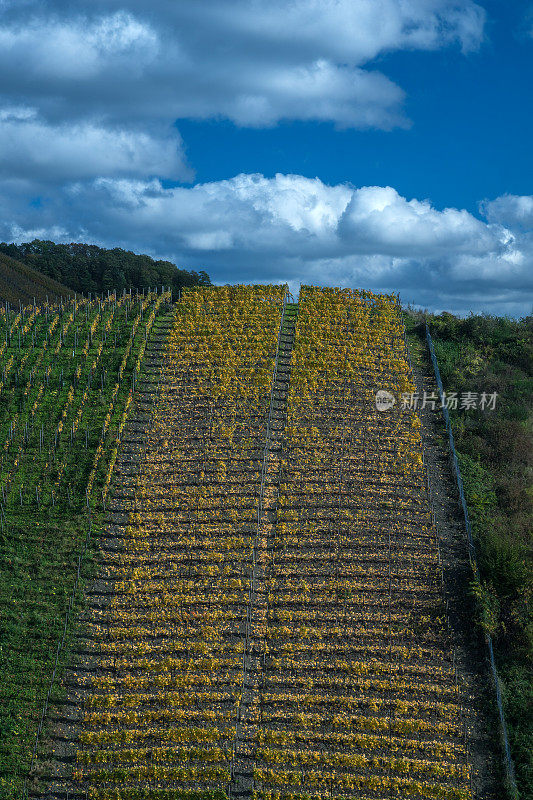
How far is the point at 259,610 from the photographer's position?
18.1 meters

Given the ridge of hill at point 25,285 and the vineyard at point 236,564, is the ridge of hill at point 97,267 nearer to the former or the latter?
the ridge of hill at point 25,285

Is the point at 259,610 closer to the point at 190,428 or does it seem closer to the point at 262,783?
the point at 262,783

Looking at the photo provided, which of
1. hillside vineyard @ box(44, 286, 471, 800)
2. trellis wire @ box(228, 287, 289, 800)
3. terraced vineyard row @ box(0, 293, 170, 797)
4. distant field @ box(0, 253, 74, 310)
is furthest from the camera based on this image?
distant field @ box(0, 253, 74, 310)

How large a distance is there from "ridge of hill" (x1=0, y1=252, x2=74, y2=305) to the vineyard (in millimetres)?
34391

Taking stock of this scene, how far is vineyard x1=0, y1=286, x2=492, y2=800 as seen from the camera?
602 inches

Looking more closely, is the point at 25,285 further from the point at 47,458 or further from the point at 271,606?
the point at 271,606

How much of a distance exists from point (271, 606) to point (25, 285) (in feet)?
183

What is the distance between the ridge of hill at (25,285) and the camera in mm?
62409

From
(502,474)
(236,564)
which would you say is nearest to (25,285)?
(236,564)

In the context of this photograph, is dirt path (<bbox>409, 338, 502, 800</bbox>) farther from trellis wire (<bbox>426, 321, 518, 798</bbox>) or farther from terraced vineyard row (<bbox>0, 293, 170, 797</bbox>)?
terraced vineyard row (<bbox>0, 293, 170, 797</bbox>)

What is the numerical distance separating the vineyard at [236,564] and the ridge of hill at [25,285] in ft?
113

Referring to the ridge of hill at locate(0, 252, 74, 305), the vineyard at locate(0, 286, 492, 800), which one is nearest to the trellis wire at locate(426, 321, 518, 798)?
the vineyard at locate(0, 286, 492, 800)

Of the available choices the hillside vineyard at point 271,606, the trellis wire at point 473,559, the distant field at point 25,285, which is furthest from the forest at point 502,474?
the distant field at point 25,285

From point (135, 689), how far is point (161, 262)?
57.4 m
